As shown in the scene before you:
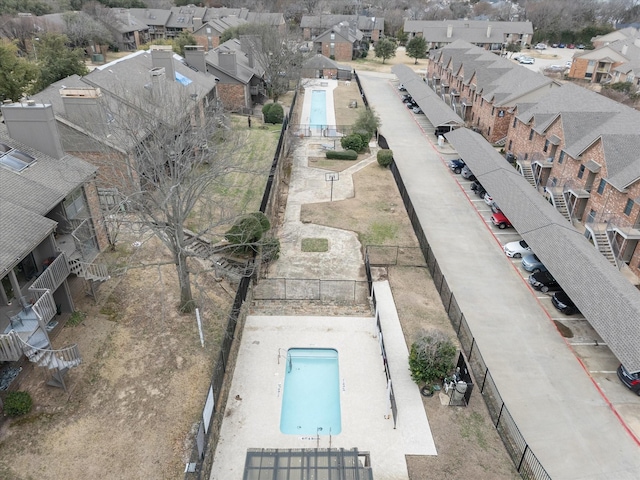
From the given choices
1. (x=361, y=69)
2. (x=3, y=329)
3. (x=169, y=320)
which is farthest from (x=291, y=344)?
(x=361, y=69)

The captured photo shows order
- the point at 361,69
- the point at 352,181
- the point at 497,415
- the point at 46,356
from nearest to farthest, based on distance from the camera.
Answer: the point at 46,356 → the point at 497,415 → the point at 352,181 → the point at 361,69

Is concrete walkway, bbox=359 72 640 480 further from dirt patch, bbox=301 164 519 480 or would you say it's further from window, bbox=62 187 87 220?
window, bbox=62 187 87 220

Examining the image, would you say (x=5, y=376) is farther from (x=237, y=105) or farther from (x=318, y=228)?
(x=237, y=105)

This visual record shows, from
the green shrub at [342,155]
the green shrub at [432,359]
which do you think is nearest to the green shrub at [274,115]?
the green shrub at [342,155]

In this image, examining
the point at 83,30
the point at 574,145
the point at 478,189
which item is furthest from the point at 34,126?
the point at 83,30

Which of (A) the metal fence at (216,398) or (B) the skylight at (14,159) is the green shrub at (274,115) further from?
(B) the skylight at (14,159)

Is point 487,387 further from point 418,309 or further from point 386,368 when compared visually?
point 418,309
